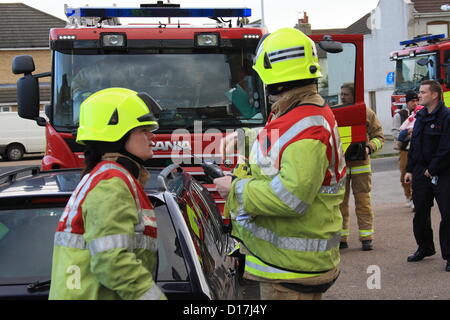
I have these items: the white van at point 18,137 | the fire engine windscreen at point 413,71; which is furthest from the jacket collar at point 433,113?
the white van at point 18,137

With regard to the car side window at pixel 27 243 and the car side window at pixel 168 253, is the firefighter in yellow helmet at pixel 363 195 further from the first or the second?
the car side window at pixel 27 243

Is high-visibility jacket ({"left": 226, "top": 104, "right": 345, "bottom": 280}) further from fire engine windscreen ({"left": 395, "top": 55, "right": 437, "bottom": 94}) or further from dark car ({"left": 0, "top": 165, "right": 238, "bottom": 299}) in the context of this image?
fire engine windscreen ({"left": 395, "top": 55, "right": 437, "bottom": 94})

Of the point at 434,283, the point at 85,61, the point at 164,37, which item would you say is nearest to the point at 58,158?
the point at 85,61

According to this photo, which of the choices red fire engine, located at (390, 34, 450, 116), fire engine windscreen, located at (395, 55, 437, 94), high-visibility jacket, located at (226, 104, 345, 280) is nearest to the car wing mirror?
high-visibility jacket, located at (226, 104, 345, 280)

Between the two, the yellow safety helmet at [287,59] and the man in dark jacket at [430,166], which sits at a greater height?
the yellow safety helmet at [287,59]

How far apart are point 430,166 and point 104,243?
5.05m

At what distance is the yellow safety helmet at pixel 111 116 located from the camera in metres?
2.63

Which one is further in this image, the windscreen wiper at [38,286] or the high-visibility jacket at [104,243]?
the windscreen wiper at [38,286]

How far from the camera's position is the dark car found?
327cm

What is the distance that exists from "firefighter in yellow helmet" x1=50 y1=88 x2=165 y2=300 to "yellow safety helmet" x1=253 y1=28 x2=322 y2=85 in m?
0.58

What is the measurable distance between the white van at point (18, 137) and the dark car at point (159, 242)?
92.4ft

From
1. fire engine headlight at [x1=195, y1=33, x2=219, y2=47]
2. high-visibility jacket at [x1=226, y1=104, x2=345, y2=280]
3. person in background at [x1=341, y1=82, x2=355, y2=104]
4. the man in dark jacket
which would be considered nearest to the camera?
high-visibility jacket at [x1=226, y1=104, x2=345, y2=280]

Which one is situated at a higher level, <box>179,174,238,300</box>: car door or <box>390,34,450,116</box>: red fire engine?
<box>390,34,450,116</box>: red fire engine

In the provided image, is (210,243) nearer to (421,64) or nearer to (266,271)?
(266,271)
